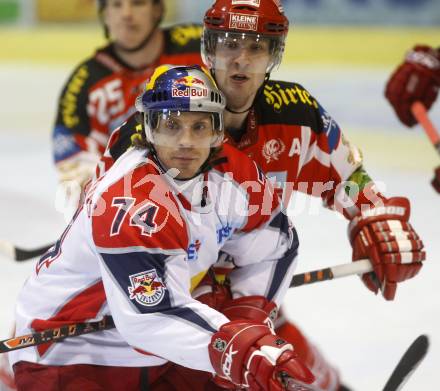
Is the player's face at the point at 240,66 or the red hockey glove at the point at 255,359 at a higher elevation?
the player's face at the point at 240,66

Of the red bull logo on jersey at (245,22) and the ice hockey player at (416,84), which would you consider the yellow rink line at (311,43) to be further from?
the red bull logo on jersey at (245,22)

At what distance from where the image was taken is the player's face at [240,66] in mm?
2318

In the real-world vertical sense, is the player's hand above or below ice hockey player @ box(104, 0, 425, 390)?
below

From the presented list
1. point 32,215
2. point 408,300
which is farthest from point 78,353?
point 32,215

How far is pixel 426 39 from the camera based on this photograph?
23.6ft

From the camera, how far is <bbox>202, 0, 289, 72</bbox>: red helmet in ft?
7.62

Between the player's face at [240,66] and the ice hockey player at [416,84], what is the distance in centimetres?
132

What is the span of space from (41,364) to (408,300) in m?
1.62

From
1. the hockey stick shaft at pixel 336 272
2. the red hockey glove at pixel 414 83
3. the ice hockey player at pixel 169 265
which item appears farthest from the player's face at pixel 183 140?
the red hockey glove at pixel 414 83

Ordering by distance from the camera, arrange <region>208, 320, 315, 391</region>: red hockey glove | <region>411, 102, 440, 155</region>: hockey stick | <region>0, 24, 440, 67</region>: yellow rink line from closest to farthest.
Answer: <region>208, 320, 315, 391</region>: red hockey glove < <region>411, 102, 440, 155</region>: hockey stick < <region>0, 24, 440, 67</region>: yellow rink line

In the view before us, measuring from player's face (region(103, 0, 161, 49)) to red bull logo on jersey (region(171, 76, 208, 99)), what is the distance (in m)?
1.53

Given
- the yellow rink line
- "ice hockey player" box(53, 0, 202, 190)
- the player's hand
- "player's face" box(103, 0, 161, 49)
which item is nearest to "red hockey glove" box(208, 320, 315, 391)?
the player's hand

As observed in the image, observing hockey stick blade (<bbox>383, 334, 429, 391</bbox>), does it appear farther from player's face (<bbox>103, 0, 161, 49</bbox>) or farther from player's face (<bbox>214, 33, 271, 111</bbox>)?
player's face (<bbox>103, 0, 161, 49</bbox>)

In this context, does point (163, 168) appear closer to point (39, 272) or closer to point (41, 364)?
point (39, 272)
